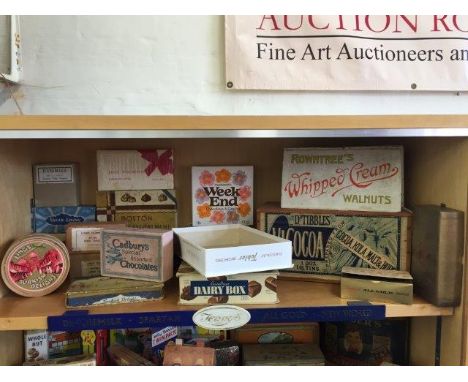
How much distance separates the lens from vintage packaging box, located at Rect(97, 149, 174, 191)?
38.9 inches

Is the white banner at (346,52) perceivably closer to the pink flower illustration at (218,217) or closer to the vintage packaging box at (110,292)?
the pink flower illustration at (218,217)

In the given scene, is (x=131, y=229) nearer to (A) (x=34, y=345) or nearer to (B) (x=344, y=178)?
(A) (x=34, y=345)

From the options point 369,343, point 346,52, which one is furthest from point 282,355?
point 346,52

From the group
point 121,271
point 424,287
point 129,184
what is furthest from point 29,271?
point 424,287

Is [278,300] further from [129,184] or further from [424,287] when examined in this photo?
[129,184]

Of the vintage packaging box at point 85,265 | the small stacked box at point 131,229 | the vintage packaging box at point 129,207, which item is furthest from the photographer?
the vintage packaging box at point 129,207

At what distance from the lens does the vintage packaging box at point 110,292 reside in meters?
0.76

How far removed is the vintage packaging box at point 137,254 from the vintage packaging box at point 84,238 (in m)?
0.07

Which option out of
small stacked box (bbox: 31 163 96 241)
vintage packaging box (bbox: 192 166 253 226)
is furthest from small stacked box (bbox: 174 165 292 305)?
small stacked box (bbox: 31 163 96 241)

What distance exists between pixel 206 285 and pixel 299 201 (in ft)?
1.04

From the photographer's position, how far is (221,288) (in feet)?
2.52

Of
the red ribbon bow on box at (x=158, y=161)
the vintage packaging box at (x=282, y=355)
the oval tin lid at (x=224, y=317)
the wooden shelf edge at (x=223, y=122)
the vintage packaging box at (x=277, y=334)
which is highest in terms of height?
the wooden shelf edge at (x=223, y=122)

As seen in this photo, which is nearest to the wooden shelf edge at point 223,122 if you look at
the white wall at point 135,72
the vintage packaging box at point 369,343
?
the white wall at point 135,72

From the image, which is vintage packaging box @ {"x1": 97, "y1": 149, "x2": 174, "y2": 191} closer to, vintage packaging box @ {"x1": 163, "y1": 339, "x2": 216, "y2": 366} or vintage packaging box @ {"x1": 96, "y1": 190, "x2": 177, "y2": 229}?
vintage packaging box @ {"x1": 96, "y1": 190, "x2": 177, "y2": 229}
